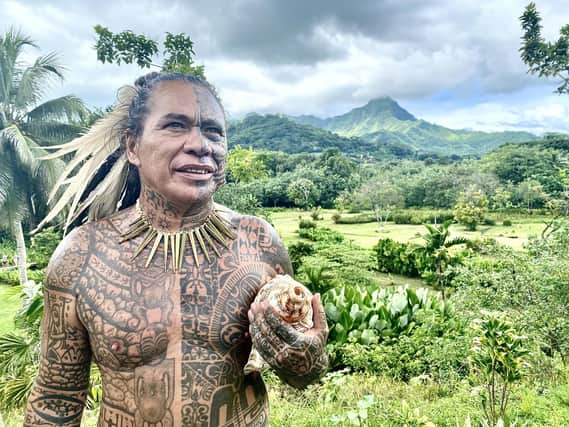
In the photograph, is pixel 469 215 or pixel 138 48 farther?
pixel 469 215

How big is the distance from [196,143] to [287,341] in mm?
631

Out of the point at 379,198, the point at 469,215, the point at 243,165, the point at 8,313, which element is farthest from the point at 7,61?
the point at 379,198

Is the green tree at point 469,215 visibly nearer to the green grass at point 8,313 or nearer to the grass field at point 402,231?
the grass field at point 402,231

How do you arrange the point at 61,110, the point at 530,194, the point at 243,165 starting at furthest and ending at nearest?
1. the point at 530,194
2. the point at 243,165
3. the point at 61,110

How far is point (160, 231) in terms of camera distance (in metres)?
1.40

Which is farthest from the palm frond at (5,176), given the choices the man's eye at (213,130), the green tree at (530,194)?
the green tree at (530,194)

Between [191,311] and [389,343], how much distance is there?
625 cm

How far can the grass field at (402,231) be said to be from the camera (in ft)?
78.6

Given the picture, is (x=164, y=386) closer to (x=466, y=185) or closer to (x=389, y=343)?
(x=389, y=343)

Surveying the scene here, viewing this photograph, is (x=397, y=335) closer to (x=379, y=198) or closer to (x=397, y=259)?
(x=397, y=259)

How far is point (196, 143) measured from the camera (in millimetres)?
1327

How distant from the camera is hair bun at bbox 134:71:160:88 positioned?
4.77ft

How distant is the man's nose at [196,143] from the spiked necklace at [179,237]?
0.74ft

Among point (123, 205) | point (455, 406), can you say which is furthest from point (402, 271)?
point (123, 205)
